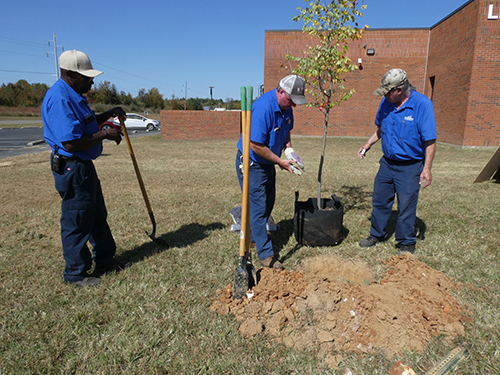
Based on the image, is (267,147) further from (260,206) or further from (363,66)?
(363,66)

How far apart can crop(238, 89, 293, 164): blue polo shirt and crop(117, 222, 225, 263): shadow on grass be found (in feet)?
5.25

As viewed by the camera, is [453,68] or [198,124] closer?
[453,68]

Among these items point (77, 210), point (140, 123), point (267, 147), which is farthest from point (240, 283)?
point (140, 123)

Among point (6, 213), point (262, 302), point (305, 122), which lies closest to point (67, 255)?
point (262, 302)

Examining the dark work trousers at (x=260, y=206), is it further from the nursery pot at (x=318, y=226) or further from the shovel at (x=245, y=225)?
the nursery pot at (x=318, y=226)

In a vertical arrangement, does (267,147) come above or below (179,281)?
above

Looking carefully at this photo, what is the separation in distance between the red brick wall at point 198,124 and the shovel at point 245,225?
56.7ft

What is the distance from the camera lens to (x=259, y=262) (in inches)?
145

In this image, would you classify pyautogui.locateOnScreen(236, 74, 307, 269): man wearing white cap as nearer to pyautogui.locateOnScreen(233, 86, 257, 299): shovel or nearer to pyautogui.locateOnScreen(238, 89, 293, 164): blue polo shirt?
pyautogui.locateOnScreen(238, 89, 293, 164): blue polo shirt

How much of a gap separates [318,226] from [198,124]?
16.6 metres

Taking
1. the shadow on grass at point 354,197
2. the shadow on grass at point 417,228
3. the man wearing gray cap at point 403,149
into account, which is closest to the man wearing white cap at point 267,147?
the man wearing gray cap at point 403,149

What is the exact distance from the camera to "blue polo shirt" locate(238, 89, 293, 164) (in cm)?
315

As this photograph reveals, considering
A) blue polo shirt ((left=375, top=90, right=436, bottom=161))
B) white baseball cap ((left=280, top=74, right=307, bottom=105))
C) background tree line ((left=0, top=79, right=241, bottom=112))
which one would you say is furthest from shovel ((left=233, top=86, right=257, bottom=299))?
background tree line ((left=0, top=79, right=241, bottom=112))

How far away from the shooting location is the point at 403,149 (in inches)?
145
